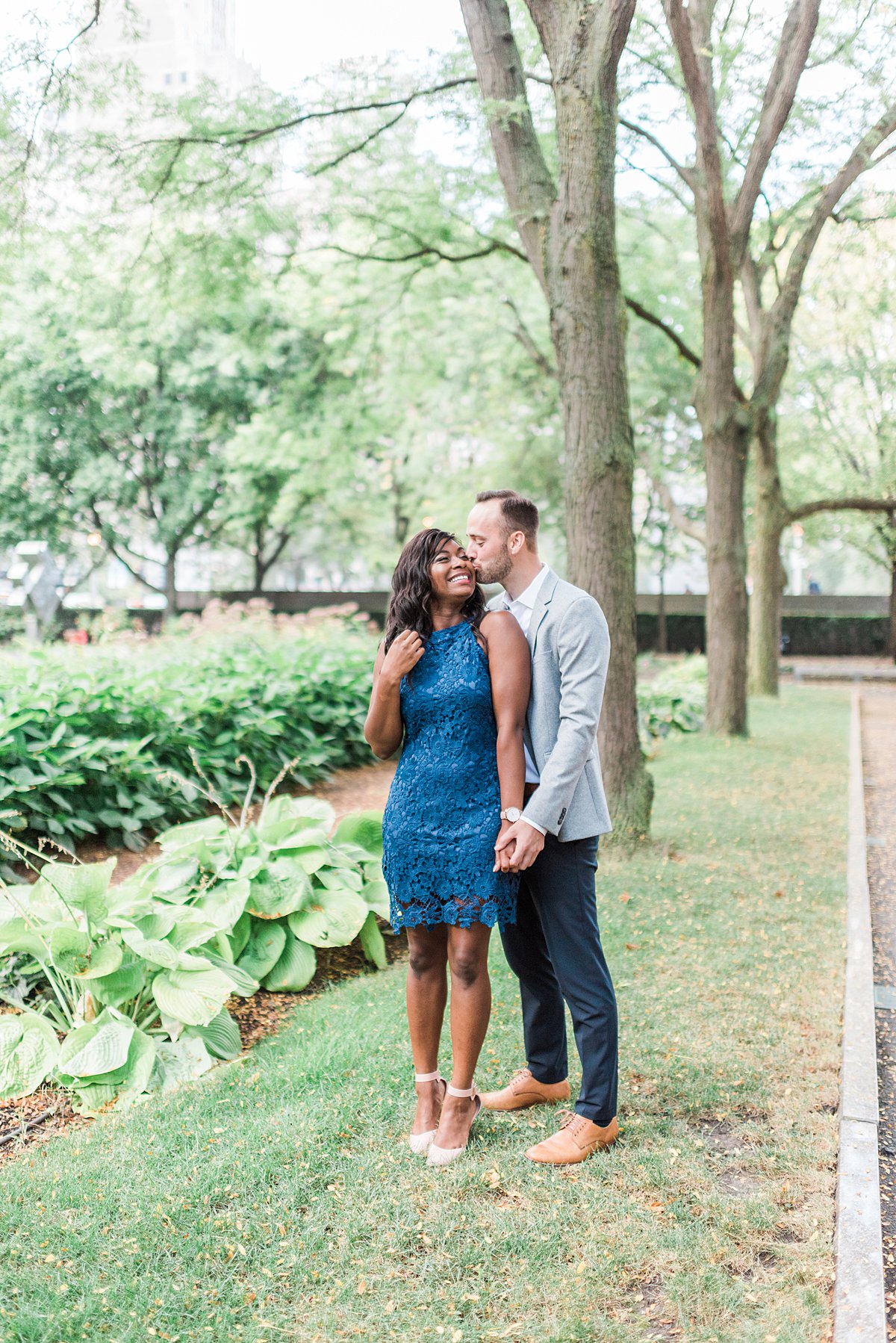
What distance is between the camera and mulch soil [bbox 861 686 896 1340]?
3256mm

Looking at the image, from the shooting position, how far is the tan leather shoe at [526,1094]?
3.72 metres

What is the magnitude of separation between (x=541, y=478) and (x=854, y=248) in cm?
1002

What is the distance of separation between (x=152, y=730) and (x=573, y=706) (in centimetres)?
523

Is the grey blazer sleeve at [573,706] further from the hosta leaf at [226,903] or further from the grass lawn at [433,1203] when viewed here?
the hosta leaf at [226,903]

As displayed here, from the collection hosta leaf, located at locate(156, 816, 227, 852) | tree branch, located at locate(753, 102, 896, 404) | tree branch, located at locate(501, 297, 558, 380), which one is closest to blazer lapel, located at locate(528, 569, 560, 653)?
hosta leaf, located at locate(156, 816, 227, 852)

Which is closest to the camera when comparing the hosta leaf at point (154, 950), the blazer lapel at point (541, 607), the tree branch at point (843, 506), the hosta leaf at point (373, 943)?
the blazer lapel at point (541, 607)

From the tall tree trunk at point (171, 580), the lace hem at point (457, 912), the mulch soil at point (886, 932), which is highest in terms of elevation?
the tall tree trunk at point (171, 580)

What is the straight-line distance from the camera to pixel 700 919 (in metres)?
6.13

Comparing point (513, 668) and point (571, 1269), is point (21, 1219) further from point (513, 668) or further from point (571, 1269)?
point (513, 668)

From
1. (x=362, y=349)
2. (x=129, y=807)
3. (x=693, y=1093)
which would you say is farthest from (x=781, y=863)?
(x=362, y=349)

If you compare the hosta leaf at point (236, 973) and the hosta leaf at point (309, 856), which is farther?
the hosta leaf at point (309, 856)

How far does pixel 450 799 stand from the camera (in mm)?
3277

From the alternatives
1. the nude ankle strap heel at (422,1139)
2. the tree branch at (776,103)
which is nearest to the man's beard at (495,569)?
the nude ankle strap heel at (422,1139)

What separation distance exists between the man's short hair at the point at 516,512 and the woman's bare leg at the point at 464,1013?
47.8 inches
